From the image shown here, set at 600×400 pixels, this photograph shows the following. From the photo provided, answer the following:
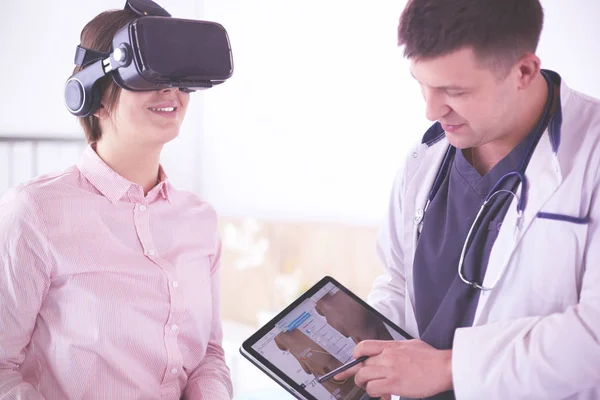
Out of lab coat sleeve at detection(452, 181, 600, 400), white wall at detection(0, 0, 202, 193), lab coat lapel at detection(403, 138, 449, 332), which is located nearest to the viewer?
lab coat sleeve at detection(452, 181, 600, 400)

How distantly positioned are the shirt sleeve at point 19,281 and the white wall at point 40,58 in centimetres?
217

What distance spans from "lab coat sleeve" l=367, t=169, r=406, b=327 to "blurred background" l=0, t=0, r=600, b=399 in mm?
1358

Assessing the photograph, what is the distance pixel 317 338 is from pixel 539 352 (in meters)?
0.40

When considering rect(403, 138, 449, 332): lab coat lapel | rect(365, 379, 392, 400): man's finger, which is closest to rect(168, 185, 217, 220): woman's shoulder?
rect(403, 138, 449, 332): lab coat lapel

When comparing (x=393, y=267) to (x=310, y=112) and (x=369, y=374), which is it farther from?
(x=310, y=112)

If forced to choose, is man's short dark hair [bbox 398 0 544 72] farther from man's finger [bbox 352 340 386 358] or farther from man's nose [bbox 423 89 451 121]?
man's finger [bbox 352 340 386 358]

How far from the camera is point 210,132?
11.0 feet

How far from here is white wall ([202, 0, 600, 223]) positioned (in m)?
2.80

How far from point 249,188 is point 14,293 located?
216 cm

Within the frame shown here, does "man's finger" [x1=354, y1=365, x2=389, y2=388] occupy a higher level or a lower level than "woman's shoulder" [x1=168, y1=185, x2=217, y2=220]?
lower

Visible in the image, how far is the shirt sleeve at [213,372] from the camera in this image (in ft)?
4.33

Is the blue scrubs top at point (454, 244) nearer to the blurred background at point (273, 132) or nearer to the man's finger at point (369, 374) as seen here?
the man's finger at point (369, 374)

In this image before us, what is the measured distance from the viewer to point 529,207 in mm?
1137

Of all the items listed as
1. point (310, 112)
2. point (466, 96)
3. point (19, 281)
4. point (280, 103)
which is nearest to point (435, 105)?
point (466, 96)
